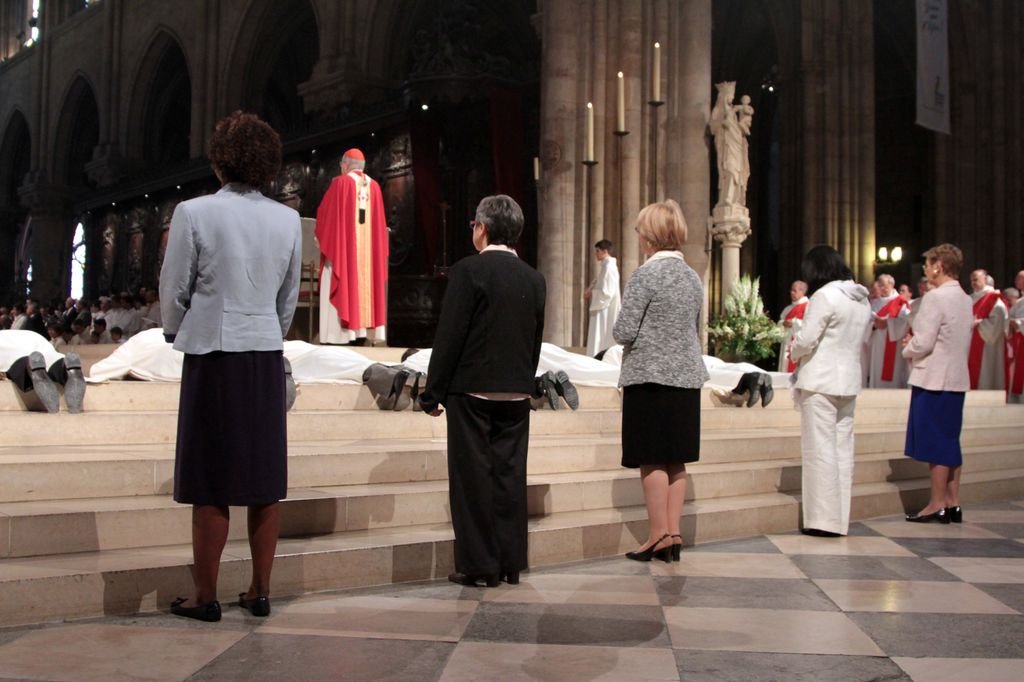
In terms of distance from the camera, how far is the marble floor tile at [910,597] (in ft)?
14.9

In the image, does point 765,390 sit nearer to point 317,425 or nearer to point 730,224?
point 317,425

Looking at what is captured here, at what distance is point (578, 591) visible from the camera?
4.72 metres

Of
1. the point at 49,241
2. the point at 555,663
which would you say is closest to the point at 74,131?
the point at 49,241

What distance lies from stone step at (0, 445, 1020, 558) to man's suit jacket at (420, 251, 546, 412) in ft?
2.51

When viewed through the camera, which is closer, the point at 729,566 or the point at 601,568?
the point at 601,568

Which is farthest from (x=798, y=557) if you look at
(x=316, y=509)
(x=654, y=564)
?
(x=316, y=509)

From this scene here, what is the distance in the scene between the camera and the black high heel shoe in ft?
17.7

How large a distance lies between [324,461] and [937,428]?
13.1ft

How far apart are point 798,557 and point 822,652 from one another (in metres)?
1.99

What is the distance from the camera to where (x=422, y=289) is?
16.9 metres

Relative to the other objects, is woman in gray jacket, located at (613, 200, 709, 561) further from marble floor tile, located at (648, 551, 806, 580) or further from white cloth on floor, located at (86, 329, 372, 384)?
white cloth on floor, located at (86, 329, 372, 384)

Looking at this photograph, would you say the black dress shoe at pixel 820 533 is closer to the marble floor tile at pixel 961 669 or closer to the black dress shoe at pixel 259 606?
the marble floor tile at pixel 961 669

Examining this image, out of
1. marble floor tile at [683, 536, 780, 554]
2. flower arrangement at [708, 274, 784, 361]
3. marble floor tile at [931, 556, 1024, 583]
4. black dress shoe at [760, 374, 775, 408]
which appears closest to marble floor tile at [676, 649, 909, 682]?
marble floor tile at [931, 556, 1024, 583]

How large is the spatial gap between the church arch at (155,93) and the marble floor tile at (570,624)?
86.1 feet
